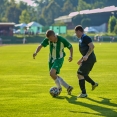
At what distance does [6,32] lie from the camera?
9631 centimetres

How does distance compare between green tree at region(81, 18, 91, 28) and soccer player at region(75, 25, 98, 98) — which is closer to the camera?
soccer player at region(75, 25, 98, 98)

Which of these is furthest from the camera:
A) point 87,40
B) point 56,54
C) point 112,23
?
point 112,23

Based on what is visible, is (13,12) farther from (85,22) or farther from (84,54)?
(84,54)

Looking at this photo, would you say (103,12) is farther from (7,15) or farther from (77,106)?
(77,106)

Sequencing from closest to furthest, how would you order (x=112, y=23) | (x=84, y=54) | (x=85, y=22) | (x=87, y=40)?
(x=87, y=40), (x=84, y=54), (x=112, y=23), (x=85, y=22)

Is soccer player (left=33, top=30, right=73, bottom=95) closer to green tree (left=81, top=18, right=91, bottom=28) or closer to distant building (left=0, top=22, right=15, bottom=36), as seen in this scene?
distant building (left=0, top=22, right=15, bottom=36)

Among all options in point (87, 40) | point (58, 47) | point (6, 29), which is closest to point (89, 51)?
point (87, 40)

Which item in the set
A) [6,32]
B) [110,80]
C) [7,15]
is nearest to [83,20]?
[6,32]

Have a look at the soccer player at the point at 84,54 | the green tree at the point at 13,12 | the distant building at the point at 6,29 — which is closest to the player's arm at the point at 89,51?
the soccer player at the point at 84,54

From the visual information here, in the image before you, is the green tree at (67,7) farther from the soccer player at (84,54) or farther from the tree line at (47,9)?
the soccer player at (84,54)

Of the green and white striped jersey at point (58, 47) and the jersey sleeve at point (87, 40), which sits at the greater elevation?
the jersey sleeve at point (87, 40)

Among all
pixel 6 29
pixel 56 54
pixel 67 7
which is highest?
pixel 67 7

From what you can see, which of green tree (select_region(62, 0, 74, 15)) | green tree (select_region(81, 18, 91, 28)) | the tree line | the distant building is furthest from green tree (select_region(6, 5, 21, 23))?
the distant building

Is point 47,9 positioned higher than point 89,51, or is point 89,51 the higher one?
point 47,9
